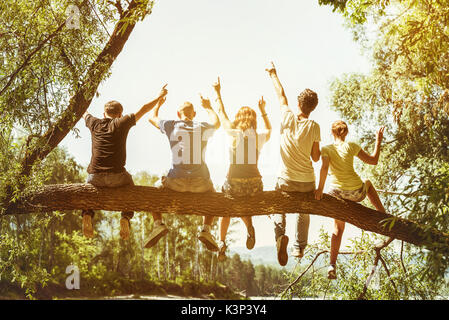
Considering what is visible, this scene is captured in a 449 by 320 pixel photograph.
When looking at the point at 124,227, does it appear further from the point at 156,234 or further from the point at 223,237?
the point at 223,237

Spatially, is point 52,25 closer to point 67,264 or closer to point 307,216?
point 307,216

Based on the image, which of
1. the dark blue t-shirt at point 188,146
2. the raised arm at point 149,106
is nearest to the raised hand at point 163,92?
the raised arm at point 149,106

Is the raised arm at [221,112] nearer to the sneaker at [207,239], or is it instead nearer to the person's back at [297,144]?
the person's back at [297,144]

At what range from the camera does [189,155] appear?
3.98 m

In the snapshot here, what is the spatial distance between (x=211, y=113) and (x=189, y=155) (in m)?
0.51

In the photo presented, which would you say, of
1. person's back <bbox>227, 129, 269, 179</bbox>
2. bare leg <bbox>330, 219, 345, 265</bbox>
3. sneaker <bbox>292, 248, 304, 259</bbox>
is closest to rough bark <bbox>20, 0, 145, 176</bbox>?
person's back <bbox>227, 129, 269, 179</bbox>

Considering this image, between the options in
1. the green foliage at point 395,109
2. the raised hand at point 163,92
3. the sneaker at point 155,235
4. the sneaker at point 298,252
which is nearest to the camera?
the sneaker at point 155,235

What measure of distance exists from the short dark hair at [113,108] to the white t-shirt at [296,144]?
1.75 m

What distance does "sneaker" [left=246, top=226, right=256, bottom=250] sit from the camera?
4180mm

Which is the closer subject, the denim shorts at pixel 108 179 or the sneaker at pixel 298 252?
the denim shorts at pixel 108 179

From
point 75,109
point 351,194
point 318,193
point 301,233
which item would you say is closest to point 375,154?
point 351,194

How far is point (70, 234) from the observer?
645 inches

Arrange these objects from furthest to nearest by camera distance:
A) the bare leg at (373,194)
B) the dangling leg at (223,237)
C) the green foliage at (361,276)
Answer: the green foliage at (361,276), the bare leg at (373,194), the dangling leg at (223,237)

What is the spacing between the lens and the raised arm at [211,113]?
13.3 ft
